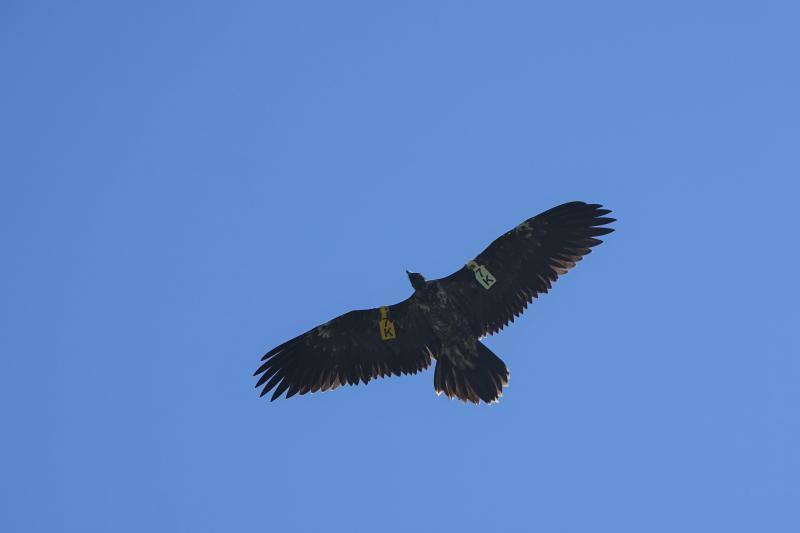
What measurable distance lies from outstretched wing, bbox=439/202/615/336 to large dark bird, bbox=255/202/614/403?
0.02 metres

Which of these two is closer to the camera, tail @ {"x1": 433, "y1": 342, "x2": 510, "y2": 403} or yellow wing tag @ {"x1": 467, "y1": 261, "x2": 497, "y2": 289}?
tail @ {"x1": 433, "y1": 342, "x2": 510, "y2": 403}

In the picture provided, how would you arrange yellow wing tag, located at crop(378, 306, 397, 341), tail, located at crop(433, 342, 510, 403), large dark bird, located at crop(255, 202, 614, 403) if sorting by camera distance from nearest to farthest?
tail, located at crop(433, 342, 510, 403), large dark bird, located at crop(255, 202, 614, 403), yellow wing tag, located at crop(378, 306, 397, 341)

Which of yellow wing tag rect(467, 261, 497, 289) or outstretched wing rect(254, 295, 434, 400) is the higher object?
outstretched wing rect(254, 295, 434, 400)

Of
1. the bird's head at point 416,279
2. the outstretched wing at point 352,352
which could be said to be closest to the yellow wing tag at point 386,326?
the outstretched wing at point 352,352

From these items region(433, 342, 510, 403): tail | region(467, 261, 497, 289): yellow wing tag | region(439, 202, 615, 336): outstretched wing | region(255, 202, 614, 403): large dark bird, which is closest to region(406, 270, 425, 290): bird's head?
region(255, 202, 614, 403): large dark bird

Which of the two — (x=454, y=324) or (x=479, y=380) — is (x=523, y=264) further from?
(x=479, y=380)

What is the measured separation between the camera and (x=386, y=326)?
18.6 metres

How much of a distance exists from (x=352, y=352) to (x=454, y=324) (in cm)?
200

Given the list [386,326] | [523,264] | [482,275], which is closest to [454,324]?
[482,275]

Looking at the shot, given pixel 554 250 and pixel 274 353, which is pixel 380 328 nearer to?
pixel 274 353

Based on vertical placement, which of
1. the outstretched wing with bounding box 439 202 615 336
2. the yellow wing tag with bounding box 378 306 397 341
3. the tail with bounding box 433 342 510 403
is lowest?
the tail with bounding box 433 342 510 403

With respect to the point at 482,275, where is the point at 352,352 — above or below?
above

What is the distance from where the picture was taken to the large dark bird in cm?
1798

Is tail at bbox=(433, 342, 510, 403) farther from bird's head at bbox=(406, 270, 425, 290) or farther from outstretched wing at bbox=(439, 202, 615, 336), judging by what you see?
bird's head at bbox=(406, 270, 425, 290)
